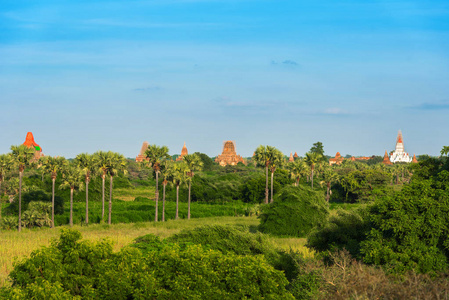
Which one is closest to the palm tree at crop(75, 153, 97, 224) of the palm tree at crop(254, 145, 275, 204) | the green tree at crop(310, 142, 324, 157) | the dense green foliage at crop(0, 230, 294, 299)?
the palm tree at crop(254, 145, 275, 204)

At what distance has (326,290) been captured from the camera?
1955 centimetres

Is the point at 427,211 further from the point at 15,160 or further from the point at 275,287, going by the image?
the point at 15,160

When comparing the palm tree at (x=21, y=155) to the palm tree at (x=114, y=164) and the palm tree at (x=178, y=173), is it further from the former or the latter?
the palm tree at (x=178, y=173)

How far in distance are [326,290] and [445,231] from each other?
7676 mm

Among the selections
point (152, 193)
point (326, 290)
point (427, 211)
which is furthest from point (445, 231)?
point (152, 193)

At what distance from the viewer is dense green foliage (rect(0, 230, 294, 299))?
1620 cm

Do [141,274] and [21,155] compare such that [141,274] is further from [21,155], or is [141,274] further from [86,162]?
[21,155]

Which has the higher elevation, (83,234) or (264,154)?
(264,154)

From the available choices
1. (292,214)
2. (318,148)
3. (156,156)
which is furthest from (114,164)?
(318,148)

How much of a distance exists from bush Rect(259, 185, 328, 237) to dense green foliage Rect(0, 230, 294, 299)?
3289 centimetres

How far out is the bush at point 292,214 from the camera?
50.3 m

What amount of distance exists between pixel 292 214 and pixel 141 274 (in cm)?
3586

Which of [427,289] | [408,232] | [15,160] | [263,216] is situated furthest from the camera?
[15,160]

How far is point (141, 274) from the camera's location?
54.1ft
